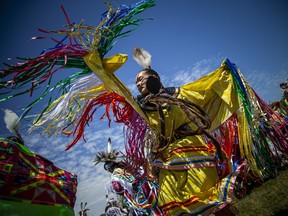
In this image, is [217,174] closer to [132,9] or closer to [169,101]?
[169,101]

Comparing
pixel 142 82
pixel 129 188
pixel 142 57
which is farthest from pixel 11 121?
pixel 129 188

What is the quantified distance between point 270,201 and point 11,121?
3615mm

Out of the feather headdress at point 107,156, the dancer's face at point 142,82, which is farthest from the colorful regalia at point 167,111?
the feather headdress at point 107,156

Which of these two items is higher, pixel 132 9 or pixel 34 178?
pixel 132 9

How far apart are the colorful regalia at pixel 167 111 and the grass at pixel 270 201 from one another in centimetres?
66

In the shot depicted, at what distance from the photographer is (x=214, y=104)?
2498 mm

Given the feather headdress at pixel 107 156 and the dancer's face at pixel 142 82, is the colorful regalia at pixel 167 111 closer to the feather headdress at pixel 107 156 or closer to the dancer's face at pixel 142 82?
the dancer's face at pixel 142 82

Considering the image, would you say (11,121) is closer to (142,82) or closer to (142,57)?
(142,82)

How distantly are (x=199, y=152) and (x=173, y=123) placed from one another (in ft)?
1.31

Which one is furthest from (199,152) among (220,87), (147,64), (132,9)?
(132,9)

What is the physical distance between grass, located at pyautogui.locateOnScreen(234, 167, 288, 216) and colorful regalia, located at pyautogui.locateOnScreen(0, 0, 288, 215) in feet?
2.18

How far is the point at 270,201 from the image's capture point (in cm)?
290

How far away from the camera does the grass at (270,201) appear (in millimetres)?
2567

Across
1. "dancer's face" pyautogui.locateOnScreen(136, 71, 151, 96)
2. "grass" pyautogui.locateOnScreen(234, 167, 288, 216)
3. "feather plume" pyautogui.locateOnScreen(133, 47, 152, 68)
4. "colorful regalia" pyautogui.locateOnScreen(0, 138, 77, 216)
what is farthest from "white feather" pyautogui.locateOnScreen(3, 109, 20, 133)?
"grass" pyautogui.locateOnScreen(234, 167, 288, 216)
